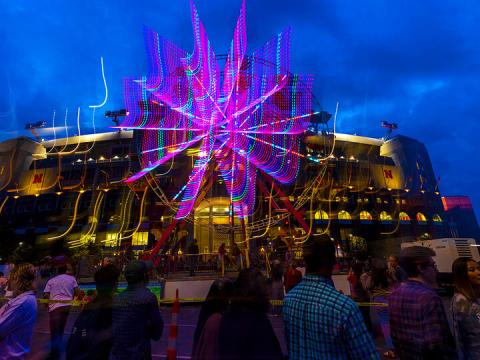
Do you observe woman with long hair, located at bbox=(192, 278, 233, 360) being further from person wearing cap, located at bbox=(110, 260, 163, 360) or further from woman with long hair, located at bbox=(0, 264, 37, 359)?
woman with long hair, located at bbox=(0, 264, 37, 359)

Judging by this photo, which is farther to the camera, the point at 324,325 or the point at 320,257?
the point at 320,257

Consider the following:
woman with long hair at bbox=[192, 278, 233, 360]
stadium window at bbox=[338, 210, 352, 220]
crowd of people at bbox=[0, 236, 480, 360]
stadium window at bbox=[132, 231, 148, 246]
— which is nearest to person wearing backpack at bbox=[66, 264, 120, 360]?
crowd of people at bbox=[0, 236, 480, 360]

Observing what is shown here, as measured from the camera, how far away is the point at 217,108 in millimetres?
18234

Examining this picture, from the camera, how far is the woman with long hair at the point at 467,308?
2.96 metres

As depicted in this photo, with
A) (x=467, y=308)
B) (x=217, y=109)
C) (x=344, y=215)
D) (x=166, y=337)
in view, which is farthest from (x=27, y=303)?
(x=344, y=215)

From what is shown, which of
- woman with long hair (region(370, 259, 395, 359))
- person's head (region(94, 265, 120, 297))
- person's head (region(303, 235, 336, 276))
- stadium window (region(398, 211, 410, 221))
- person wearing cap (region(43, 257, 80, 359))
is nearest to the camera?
person's head (region(303, 235, 336, 276))

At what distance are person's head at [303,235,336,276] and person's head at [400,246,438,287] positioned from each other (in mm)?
1158

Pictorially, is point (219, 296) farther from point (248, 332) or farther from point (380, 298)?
point (380, 298)

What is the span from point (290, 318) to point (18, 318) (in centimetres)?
296

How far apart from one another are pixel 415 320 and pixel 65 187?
5199 centimetres

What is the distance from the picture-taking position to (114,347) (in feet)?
11.3

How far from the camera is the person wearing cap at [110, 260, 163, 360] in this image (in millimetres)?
3449

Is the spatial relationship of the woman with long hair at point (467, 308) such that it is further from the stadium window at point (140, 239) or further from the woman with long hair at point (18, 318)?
the stadium window at point (140, 239)

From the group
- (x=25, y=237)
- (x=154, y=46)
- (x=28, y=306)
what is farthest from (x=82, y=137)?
(x=28, y=306)
